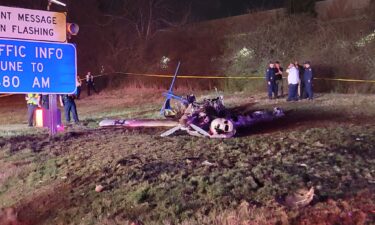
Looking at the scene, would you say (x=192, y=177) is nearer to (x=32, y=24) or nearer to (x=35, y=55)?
(x=35, y=55)

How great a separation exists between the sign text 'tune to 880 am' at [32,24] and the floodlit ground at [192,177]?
223cm

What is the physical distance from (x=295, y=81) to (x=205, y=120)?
8163mm

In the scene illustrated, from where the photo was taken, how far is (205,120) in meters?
11.4

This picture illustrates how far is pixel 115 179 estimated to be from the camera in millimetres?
7500

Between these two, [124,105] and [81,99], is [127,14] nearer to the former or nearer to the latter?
[81,99]

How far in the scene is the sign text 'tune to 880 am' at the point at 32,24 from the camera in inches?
402

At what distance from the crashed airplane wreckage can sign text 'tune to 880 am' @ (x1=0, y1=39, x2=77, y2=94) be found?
7.96ft

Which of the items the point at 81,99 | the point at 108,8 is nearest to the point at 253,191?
the point at 81,99

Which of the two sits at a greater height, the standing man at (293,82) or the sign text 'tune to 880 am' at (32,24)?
the sign text 'tune to 880 am' at (32,24)

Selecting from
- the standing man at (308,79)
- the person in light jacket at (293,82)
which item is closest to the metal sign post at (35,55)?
the person in light jacket at (293,82)

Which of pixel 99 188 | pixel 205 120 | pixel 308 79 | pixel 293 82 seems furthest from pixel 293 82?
pixel 99 188

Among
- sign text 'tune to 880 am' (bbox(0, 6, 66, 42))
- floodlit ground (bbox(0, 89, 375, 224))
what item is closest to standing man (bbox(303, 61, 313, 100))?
floodlit ground (bbox(0, 89, 375, 224))

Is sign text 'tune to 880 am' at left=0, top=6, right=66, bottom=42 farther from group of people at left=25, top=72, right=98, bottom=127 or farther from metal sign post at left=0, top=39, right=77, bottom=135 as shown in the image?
group of people at left=25, top=72, right=98, bottom=127

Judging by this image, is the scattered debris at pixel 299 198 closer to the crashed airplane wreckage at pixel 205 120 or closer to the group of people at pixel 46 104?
the crashed airplane wreckage at pixel 205 120
